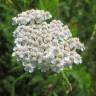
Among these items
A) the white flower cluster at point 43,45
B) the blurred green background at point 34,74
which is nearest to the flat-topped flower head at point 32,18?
the white flower cluster at point 43,45

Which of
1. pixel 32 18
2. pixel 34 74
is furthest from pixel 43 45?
pixel 34 74

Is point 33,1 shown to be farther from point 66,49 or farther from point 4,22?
point 66,49

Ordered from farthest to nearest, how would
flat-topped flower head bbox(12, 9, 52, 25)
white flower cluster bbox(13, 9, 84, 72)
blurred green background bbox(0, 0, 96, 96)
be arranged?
blurred green background bbox(0, 0, 96, 96), flat-topped flower head bbox(12, 9, 52, 25), white flower cluster bbox(13, 9, 84, 72)

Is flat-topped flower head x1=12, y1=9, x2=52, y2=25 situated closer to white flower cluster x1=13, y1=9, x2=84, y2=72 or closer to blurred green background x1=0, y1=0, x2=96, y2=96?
white flower cluster x1=13, y1=9, x2=84, y2=72

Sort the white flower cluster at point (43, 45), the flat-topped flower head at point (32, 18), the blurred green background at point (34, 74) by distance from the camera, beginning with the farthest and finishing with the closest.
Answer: the blurred green background at point (34, 74) → the flat-topped flower head at point (32, 18) → the white flower cluster at point (43, 45)

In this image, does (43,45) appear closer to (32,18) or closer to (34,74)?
(32,18)

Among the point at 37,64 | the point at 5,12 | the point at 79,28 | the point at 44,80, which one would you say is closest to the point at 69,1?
the point at 79,28

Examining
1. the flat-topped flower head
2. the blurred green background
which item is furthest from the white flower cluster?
the blurred green background

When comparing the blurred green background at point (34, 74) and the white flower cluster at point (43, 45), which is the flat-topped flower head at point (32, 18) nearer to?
the white flower cluster at point (43, 45)
